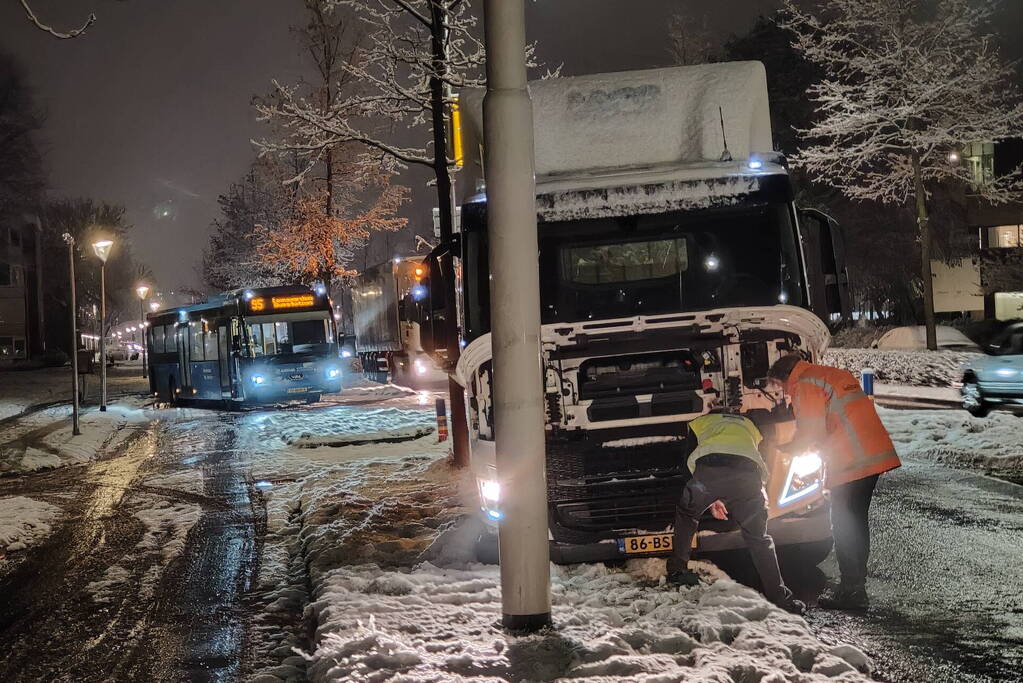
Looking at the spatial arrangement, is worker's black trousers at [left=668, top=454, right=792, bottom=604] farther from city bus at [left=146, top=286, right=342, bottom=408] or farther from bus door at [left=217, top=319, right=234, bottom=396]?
bus door at [left=217, top=319, right=234, bottom=396]

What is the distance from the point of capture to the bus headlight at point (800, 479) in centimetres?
652

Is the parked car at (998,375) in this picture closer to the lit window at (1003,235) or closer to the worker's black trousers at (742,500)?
the worker's black trousers at (742,500)

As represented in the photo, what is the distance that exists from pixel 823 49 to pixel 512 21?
2477 centimetres

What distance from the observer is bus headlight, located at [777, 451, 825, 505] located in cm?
652

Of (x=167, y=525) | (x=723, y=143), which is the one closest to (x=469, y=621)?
(x=723, y=143)

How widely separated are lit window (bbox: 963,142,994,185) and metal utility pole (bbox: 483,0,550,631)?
4183cm

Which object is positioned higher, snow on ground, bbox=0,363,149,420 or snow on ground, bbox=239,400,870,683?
snow on ground, bbox=0,363,149,420

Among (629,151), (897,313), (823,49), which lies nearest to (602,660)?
(629,151)

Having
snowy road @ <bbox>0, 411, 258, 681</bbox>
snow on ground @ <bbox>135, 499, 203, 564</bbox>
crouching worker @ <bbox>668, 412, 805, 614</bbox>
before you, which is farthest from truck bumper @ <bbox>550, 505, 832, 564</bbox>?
snow on ground @ <bbox>135, 499, 203, 564</bbox>

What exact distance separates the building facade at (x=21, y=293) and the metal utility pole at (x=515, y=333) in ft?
213

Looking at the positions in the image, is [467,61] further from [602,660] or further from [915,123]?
[915,123]

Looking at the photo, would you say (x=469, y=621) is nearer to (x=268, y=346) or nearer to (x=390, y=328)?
(x=268, y=346)

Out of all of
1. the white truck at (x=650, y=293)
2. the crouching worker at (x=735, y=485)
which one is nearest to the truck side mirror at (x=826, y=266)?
the white truck at (x=650, y=293)

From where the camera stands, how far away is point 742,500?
6.12 metres
